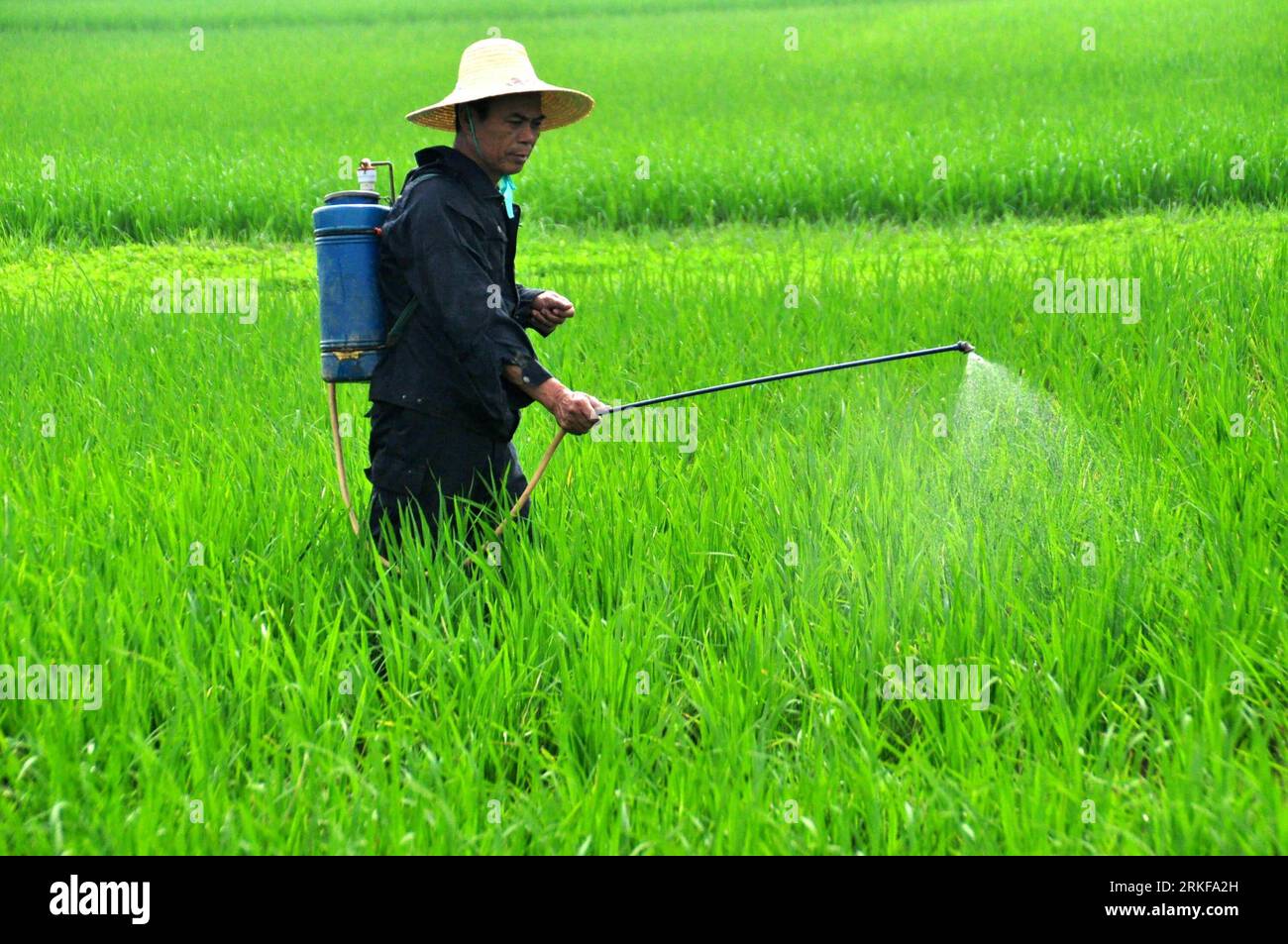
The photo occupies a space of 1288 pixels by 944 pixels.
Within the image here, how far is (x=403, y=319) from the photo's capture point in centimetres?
309

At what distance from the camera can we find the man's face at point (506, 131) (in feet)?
10.00

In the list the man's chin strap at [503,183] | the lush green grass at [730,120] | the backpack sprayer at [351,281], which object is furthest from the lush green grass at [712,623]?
the lush green grass at [730,120]

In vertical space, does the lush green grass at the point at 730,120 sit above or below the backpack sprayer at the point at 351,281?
above

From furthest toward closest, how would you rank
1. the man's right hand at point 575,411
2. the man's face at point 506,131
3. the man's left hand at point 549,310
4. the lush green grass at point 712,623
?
1. the man's left hand at point 549,310
2. the man's face at point 506,131
3. the man's right hand at point 575,411
4. the lush green grass at point 712,623

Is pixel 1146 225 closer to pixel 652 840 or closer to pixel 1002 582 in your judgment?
pixel 1002 582

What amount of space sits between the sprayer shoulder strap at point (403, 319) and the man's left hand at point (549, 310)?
16.0 inches

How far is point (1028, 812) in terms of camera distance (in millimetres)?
2057

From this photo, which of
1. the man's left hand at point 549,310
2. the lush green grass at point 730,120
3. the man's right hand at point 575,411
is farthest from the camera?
the lush green grass at point 730,120

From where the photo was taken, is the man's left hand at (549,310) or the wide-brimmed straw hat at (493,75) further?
the man's left hand at (549,310)

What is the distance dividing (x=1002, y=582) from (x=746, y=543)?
0.75 meters

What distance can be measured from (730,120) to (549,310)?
11.2m

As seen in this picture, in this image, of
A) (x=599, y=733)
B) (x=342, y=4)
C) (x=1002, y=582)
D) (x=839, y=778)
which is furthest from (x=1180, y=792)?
(x=342, y=4)

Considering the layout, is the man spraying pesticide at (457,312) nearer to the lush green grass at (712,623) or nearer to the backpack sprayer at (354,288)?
the backpack sprayer at (354,288)

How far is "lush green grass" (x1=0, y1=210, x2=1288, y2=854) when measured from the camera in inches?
83.7
